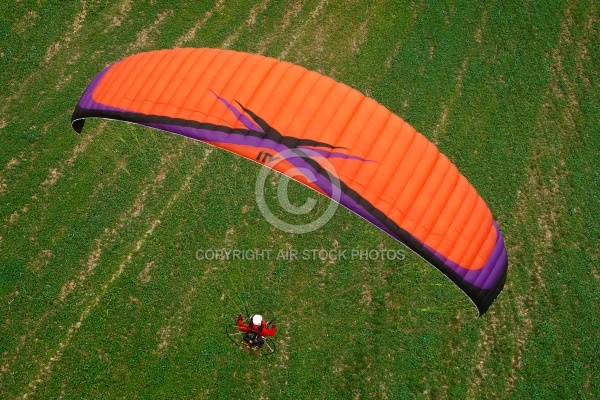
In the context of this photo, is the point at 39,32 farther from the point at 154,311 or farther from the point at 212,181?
the point at 154,311

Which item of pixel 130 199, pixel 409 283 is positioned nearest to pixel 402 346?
pixel 409 283

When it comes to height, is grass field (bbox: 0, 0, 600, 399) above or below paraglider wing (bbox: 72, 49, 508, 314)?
below

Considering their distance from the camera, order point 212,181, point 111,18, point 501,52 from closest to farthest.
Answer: point 212,181, point 111,18, point 501,52

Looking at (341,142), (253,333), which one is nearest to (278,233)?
(253,333)
